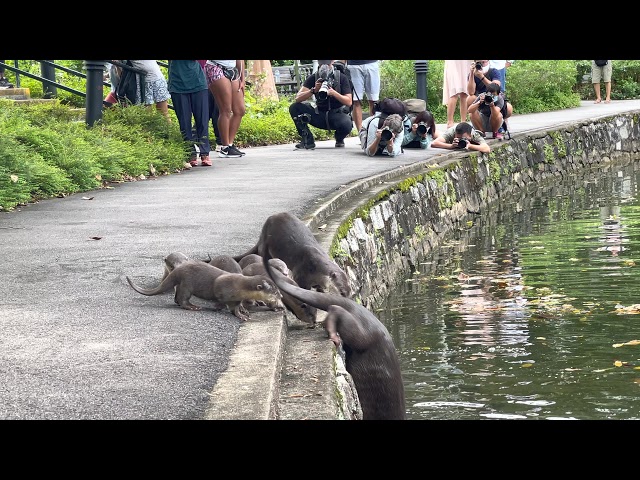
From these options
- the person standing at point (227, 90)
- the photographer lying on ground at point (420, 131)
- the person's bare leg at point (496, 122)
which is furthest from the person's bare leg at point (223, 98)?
the person's bare leg at point (496, 122)

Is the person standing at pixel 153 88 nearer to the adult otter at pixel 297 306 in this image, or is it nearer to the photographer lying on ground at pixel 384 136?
the photographer lying on ground at pixel 384 136

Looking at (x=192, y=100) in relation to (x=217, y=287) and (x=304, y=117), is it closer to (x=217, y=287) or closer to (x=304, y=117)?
(x=304, y=117)

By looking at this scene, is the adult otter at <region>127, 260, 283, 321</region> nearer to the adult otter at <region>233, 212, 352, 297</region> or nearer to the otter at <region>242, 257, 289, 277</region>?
the otter at <region>242, 257, 289, 277</region>

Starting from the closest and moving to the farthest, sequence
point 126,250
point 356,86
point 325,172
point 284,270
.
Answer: point 284,270, point 126,250, point 325,172, point 356,86

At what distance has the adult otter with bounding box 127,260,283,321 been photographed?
5.09 m

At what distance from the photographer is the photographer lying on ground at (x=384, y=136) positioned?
1366 cm

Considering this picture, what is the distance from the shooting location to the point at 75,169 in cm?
1067

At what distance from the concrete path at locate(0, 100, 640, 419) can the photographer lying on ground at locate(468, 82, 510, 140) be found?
5.63 m

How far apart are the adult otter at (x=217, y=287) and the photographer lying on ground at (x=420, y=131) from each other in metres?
9.91
